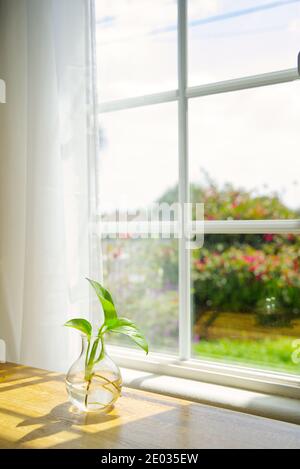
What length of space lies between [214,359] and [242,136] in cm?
86

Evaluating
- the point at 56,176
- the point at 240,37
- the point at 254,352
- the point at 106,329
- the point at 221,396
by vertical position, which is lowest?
the point at 221,396

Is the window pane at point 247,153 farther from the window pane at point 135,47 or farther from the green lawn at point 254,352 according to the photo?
the green lawn at point 254,352

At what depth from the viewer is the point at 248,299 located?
204cm

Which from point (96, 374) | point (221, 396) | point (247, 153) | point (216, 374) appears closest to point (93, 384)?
point (96, 374)

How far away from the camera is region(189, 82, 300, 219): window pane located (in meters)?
1.95

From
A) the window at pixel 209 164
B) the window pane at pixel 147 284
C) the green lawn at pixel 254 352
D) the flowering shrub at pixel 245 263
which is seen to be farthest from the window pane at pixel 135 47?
the green lawn at pixel 254 352

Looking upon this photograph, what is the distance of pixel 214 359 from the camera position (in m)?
2.12

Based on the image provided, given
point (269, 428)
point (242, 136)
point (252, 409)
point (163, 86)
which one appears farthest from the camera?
point (163, 86)

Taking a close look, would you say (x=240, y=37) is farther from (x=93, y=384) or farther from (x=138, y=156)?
(x=93, y=384)

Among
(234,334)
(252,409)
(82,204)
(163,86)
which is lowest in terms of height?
(252,409)

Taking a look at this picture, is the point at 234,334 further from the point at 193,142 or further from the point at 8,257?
the point at 8,257

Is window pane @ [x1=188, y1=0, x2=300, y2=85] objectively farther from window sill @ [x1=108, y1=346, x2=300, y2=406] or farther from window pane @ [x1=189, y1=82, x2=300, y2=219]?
window sill @ [x1=108, y1=346, x2=300, y2=406]

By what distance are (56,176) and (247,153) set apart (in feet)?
2.40

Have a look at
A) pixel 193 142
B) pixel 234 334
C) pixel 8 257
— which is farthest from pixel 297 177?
pixel 8 257
